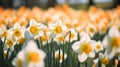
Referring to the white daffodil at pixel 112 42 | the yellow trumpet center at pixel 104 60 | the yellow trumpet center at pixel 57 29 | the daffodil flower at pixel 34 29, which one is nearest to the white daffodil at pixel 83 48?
the yellow trumpet center at pixel 104 60

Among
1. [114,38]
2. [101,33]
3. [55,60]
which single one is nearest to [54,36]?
[55,60]

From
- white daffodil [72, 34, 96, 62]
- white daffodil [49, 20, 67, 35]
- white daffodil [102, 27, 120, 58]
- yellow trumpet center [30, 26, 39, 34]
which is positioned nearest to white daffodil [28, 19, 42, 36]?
yellow trumpet center [30, 26, 39, 34]

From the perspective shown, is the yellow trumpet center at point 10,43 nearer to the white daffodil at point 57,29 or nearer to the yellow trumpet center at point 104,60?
the white daffodil at point 57,29

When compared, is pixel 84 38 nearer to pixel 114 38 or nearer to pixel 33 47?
pixel 114 38

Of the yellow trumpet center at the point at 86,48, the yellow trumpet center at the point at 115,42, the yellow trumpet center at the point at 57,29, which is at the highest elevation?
the yellow trumpet center at the point at 115,42

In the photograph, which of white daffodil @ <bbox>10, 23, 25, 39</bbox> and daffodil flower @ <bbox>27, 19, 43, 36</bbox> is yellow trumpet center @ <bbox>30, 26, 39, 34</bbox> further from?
white daffodil @ <bbox>10, 23, 25, 39</bbox>

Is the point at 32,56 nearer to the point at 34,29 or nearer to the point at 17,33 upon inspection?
the point at 34,29
